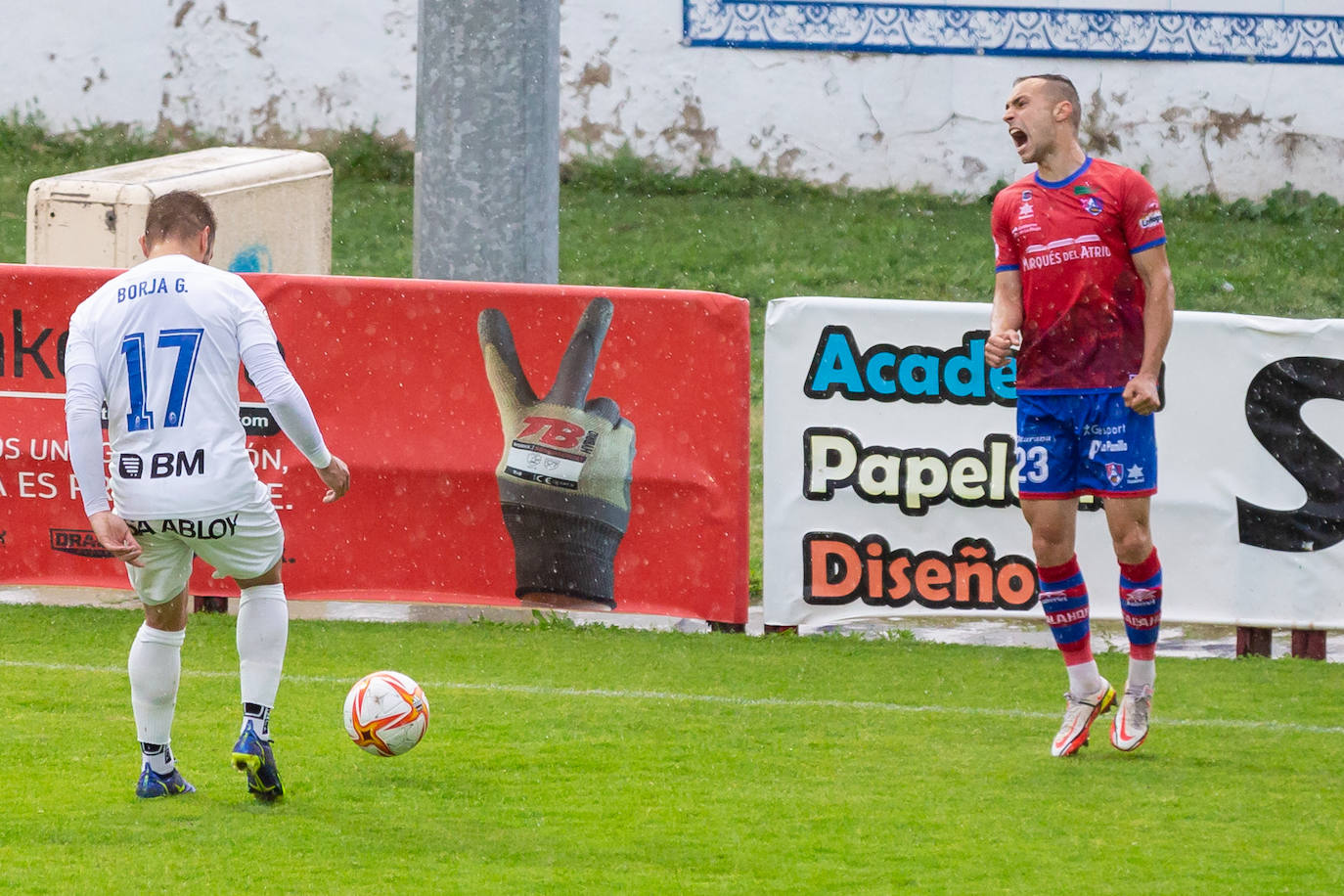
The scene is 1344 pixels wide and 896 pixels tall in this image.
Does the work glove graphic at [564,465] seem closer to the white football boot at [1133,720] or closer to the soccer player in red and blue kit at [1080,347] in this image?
the soccer player in red and blue kit at [1080,347]

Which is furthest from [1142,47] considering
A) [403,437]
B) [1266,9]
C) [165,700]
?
[165,700]

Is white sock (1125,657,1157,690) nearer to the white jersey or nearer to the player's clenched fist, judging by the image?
the player's clenched fist

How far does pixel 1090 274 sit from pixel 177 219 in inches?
108

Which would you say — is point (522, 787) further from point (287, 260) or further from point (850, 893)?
point (287, 260)

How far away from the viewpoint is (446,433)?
816 cm

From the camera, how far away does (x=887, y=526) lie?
796cm

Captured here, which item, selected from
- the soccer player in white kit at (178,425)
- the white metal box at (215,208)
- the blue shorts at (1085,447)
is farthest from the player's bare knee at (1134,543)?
the white metal box at (215,208)

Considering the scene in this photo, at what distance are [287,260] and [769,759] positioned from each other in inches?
209

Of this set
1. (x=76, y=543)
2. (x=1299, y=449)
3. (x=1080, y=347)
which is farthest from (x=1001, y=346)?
(x=76, y=543)

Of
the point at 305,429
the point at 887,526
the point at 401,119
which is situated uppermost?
the point at 401,119

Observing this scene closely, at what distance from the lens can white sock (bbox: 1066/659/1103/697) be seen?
618 centimetres

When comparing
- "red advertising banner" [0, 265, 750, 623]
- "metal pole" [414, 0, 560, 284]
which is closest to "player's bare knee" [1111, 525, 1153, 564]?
"red advertising banner" [0, 265, 750, 623]

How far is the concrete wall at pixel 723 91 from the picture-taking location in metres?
16.5

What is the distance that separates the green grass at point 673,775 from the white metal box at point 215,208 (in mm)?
2174
